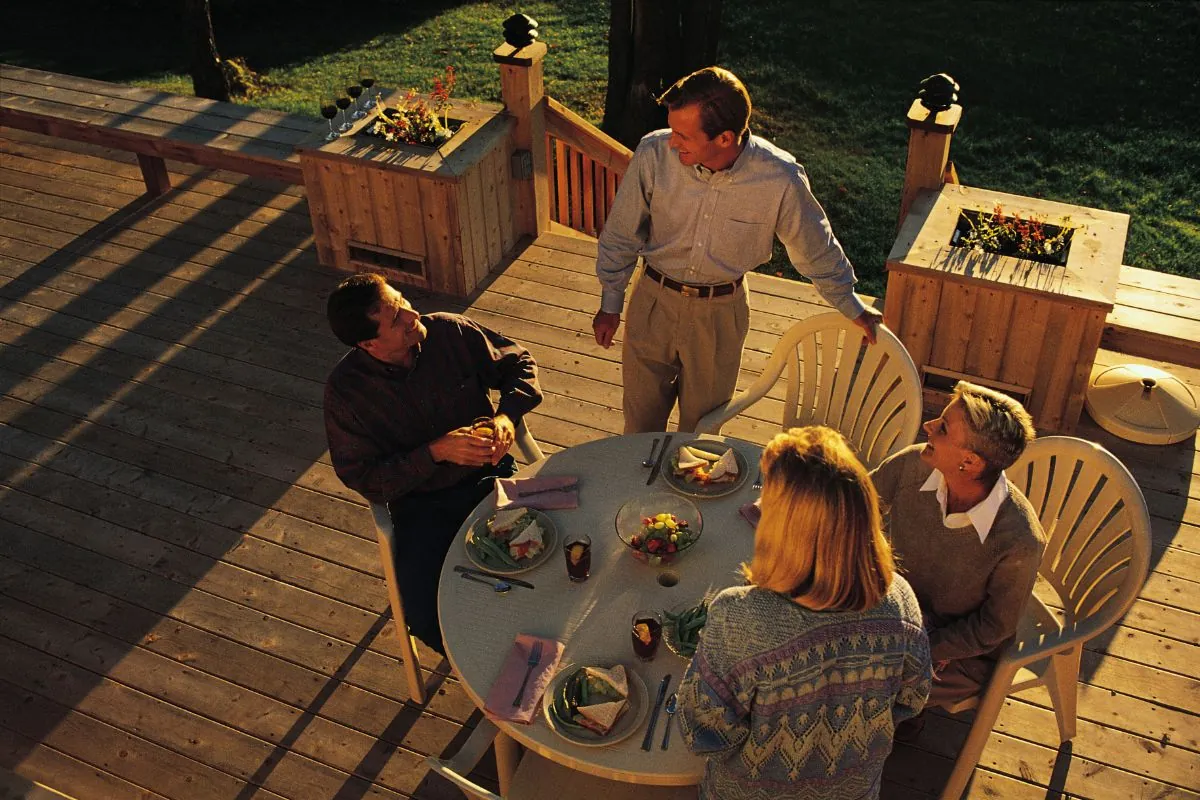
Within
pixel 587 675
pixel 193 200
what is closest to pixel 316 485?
pixel 587 675

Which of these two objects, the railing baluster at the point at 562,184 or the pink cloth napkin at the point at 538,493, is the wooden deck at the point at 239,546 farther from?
the pink cloth napkin at the point at 538,493

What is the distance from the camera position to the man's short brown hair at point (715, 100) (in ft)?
10.1

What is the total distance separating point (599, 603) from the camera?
272cm

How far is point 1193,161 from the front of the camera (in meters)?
7.57

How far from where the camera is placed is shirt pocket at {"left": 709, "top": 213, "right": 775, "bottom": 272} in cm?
339

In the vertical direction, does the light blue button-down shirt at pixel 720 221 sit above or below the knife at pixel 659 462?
above

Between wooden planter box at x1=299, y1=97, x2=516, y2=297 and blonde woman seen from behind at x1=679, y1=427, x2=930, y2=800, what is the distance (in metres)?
3.34

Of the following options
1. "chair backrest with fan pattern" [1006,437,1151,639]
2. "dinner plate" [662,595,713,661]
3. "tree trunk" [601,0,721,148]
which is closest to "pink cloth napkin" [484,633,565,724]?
"dinner plate" [662,595,713,661]

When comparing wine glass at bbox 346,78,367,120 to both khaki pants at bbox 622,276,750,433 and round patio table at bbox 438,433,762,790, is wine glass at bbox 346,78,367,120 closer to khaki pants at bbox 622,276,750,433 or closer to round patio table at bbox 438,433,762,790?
khaki pants at bbox 622,276,750,433

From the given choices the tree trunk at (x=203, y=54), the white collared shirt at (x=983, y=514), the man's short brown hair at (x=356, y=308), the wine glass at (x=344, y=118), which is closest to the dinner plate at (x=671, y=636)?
the white collared shirt at (x=983, y=514)

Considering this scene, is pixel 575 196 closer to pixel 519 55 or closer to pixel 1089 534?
pixel 519 55

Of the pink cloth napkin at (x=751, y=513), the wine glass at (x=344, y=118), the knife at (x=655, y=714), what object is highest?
the wine glass at (x=344, y=118)

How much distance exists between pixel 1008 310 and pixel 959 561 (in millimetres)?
1860

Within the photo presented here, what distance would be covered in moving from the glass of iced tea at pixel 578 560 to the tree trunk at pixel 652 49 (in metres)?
5.20
